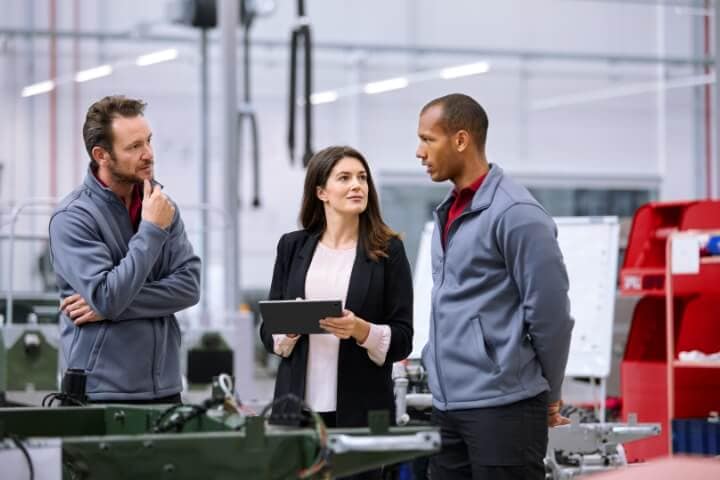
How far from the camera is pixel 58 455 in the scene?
2.31 meters

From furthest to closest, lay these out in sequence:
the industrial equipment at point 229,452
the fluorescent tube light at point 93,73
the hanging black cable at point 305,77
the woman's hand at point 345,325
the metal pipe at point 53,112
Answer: the fluorescent tube light at point 93,73 < the metal pipe at point 53,112 < the hanging black cable at point 305,77 < the woman's hand at point 345,325 < the industrial equipment at point 229,452

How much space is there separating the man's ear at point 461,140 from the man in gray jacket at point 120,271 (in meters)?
0.70

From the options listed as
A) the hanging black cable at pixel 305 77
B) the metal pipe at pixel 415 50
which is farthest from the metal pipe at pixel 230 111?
the metal pipe at pixel 415 50

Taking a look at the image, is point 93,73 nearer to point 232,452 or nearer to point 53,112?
point 53,112

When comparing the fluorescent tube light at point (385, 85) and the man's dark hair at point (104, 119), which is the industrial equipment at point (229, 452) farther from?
the fluorescent tube light at point (385, 85)

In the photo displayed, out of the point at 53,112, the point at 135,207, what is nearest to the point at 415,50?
the point at 53,112

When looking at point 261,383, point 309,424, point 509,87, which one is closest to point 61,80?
point 261,383

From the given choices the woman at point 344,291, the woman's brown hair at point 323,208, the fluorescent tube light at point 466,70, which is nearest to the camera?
the woman at point 344,291

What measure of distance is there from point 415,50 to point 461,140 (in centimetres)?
1003

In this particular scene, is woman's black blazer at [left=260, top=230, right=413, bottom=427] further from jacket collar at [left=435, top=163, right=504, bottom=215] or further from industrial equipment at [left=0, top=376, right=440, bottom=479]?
industrial equipment at [left=0, top=376, right=440, bottom=479]

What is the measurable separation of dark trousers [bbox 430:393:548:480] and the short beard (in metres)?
0.96

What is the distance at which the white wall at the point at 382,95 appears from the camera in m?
11.7

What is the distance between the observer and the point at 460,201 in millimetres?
3141

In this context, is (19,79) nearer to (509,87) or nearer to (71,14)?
(71,14)
